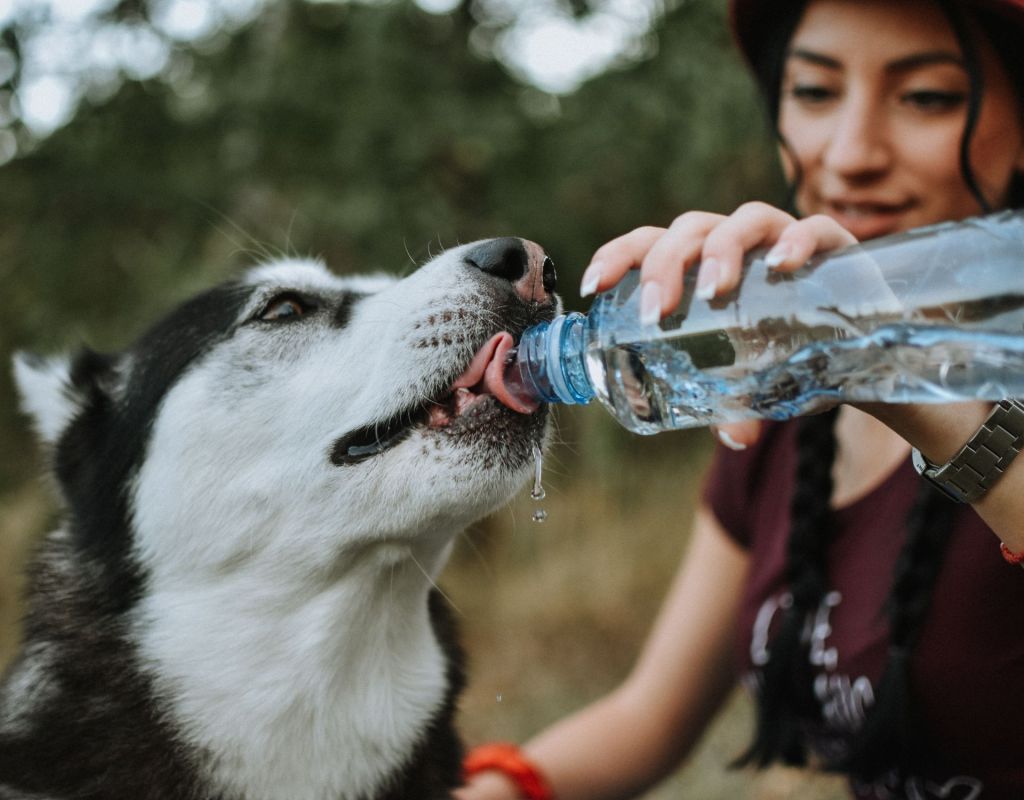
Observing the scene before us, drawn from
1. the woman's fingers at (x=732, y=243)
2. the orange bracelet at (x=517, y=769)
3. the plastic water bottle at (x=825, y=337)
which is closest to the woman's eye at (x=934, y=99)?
the plastic water bottle at (x=825, y=337)

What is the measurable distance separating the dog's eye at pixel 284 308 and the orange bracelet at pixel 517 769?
1102 millimetres

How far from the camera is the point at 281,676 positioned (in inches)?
78.3

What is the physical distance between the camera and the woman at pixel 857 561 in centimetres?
211

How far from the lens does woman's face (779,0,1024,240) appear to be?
2285 millimetres

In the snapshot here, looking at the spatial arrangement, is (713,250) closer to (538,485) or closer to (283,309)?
(538,485)

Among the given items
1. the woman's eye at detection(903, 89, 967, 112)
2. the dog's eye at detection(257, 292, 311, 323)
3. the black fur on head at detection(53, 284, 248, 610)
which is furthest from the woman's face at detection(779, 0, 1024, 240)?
the black fur on head at detection(53, 284, 248, 610)

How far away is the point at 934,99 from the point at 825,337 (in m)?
1.14

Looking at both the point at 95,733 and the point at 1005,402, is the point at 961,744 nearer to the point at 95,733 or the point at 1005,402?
the point at 1005,402

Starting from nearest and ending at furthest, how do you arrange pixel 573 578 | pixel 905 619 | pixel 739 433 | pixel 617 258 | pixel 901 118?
pixel 617 258
pixel 739 433
pixel 905 619
pixel 901 118
pixel 573 578

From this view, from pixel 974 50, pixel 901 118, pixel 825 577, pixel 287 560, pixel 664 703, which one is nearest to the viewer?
pixel 287 560

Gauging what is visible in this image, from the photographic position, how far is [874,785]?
91.7 inches

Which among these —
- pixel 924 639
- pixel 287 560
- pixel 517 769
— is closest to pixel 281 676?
pixel 287 560

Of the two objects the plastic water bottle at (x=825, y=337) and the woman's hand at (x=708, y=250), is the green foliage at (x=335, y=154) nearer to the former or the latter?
the plastic water bottle at (x=825, y=337)

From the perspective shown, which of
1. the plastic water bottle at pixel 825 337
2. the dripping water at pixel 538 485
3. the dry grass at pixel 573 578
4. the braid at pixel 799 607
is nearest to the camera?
the plastic water bottle at pixel 825 337
